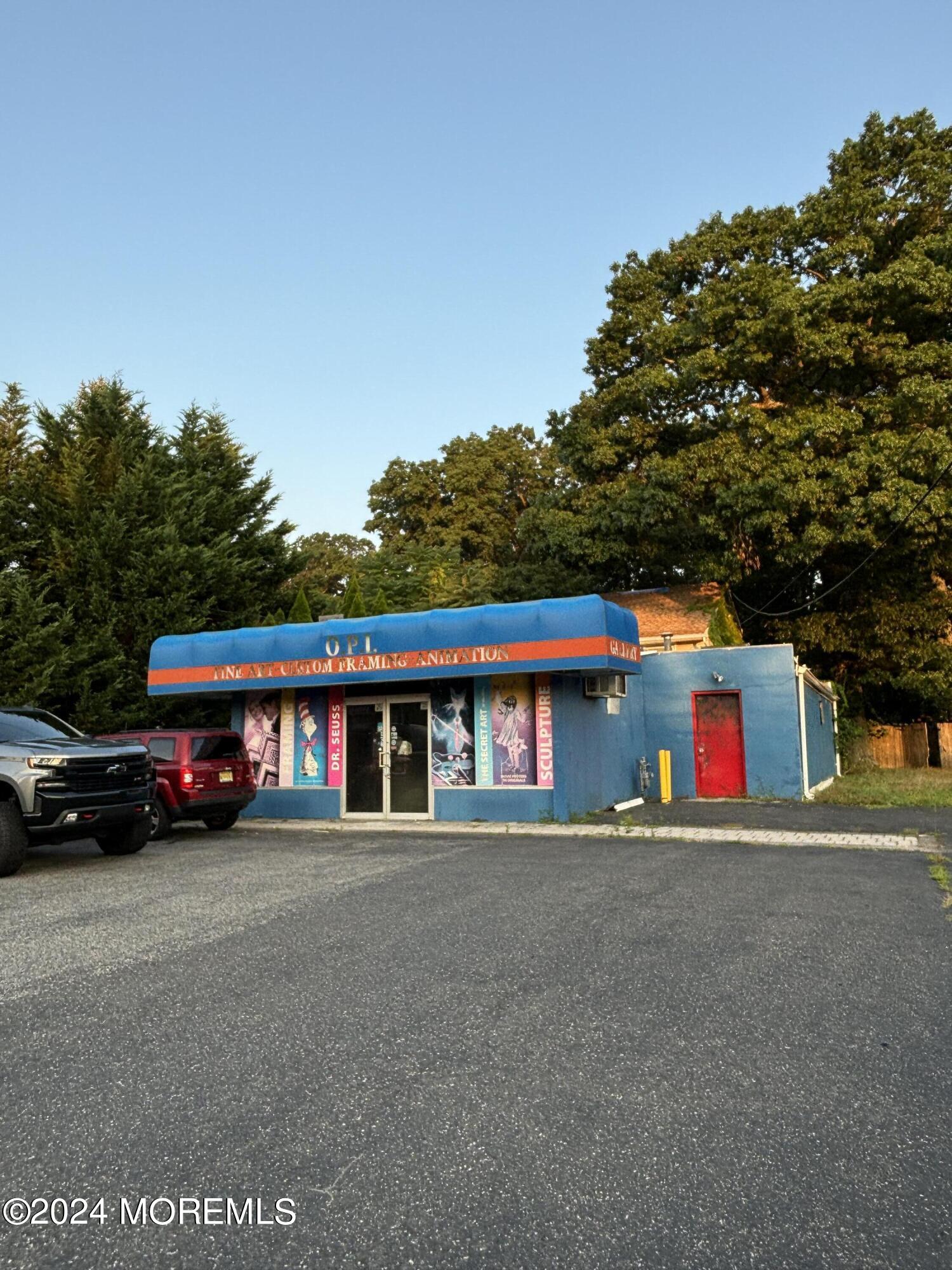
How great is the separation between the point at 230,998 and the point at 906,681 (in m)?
27.8

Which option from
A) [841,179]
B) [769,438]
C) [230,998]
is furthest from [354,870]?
[841,179]

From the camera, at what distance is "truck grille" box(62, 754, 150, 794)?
412 inches

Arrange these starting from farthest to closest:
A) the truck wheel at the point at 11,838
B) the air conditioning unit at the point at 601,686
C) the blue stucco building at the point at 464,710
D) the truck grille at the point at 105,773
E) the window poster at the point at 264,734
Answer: the window poster at the point at 264,734
the air conditioning unit at the point at 601,686
the blue stucco building at the point at 464,710
the truck grille at the point at 105,773
the truck wheel at the point at 11,838

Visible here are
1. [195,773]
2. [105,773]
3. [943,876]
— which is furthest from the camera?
[195,773]

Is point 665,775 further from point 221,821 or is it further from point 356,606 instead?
point 221,821

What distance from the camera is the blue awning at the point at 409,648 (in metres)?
15.3

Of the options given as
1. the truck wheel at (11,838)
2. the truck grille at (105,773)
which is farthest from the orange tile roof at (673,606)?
the truck wheel at (11,838)

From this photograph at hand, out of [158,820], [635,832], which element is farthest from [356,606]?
[635,832]

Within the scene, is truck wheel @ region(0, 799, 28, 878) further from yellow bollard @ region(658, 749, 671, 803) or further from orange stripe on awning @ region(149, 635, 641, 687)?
yellow bollard @ region(658, 749, 671, 803)

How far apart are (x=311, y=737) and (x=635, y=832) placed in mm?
7266

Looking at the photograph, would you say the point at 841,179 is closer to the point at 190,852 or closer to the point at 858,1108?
the point at 190,852

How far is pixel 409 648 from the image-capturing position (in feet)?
54.0

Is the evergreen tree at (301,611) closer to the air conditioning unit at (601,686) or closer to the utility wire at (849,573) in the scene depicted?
the air conditioning unit at (601,686)

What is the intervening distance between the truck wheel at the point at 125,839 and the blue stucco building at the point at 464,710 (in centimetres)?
564
